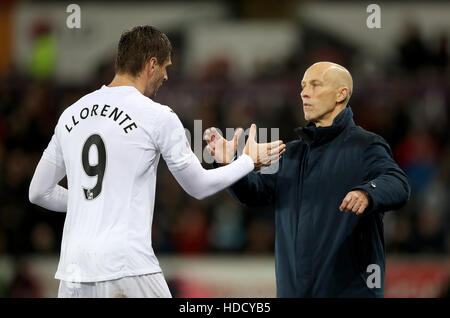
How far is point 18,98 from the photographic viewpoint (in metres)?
12.1

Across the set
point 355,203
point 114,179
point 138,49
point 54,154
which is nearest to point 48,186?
point 54,154

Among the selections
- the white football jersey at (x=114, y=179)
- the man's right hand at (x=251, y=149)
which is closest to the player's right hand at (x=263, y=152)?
the man's right hand at (x=251, y=149)

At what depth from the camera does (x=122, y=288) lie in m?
4.34

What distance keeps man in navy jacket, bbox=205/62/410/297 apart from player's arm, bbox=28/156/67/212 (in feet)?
3.17

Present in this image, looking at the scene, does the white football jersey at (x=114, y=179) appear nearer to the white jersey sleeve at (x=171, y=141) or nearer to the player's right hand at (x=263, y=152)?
the white jersey sleeve at (x=171, y=141)

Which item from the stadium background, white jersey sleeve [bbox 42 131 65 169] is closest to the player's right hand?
white jersey sleeve [bbox 42 131 65 169]

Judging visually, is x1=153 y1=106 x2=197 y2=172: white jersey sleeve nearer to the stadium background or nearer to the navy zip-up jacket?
the navy zip-up jacket

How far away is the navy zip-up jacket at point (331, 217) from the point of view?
16.0 ft

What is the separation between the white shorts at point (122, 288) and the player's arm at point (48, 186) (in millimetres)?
649

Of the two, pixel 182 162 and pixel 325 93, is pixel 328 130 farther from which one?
pixel 182 162

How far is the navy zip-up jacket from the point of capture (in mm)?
4879

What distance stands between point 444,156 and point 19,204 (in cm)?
572
